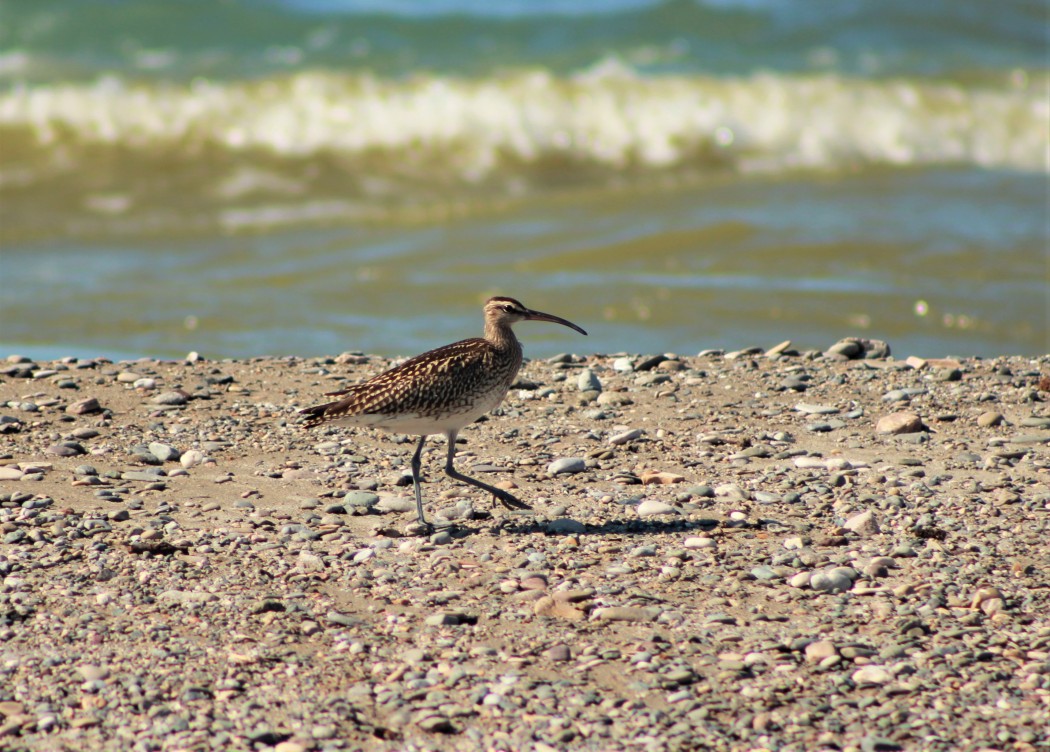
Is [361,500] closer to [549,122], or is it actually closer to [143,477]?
[143,477]

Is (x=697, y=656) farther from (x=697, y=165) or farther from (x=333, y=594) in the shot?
(x=697, y=165)

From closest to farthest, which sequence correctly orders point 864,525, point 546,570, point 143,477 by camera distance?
point 546,570, point 864,525, point 143,477

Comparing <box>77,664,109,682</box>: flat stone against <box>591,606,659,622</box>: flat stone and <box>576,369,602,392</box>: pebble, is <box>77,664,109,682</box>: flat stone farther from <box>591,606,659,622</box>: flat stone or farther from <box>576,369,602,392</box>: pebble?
<box>576,369,602,392</box>: pebble

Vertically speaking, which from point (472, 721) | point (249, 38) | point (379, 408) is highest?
point (249, 38)

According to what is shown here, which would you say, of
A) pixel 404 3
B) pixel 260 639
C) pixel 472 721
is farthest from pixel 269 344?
pixel 404 3

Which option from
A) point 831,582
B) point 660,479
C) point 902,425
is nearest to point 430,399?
point 660,479

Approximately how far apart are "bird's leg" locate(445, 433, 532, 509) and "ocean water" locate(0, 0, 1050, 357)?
16.4ft

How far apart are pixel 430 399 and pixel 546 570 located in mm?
1263

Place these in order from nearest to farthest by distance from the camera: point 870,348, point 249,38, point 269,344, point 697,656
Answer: point 697,656 < point 870,348 < point 269,344 < point 249,38

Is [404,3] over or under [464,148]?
over

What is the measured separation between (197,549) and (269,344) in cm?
665

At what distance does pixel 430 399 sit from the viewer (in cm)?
719

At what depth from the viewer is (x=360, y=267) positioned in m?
16.5

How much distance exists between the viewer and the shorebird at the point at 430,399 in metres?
7.19
